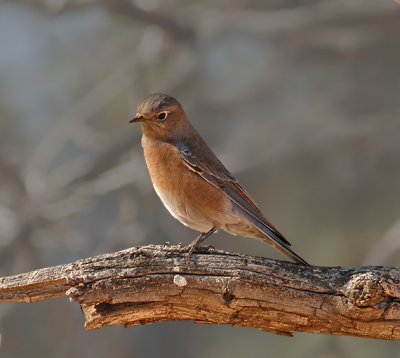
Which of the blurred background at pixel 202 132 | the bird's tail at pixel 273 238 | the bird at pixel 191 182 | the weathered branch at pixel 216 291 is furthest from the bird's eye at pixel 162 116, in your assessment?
the blurred background at pixel 202 132

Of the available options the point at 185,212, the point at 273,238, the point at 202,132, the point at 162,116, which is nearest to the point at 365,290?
the point at 273,238

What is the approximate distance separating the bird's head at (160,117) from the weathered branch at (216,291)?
1.46m

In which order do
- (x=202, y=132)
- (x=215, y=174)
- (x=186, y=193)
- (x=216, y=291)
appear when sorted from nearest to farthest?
(x=216, y=291) < (x=186, y=193) < (x=215, y=174) < (x=202, y=132)

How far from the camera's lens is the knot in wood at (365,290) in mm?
5426

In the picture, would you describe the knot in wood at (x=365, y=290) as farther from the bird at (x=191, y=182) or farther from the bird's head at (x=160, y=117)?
the bird's head at (x=160, y=117)

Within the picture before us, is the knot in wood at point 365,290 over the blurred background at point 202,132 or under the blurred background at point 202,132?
under

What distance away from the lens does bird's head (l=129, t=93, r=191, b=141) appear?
7.13 metres

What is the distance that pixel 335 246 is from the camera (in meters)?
12.6

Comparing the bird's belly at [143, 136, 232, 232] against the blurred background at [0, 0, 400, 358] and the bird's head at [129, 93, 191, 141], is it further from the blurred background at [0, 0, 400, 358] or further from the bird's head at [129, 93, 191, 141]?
the blurred background at [0, 0, 400, 358]

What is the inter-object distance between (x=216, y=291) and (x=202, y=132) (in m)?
8.30

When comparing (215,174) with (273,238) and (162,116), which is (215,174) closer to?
(162,116)

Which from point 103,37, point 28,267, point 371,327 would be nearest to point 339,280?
point 371,327

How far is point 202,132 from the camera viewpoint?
45.7ft

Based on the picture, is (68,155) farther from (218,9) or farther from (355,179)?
(355,179)
